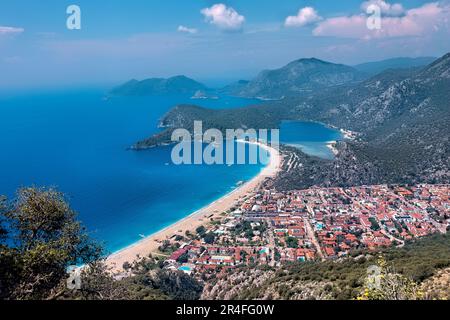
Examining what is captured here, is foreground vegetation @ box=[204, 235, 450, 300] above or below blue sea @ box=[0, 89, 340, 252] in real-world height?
above

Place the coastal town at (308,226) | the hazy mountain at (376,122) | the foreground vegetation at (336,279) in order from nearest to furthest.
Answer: the foreground vegetation at (336,279)
the coastal town at (308,226)
the hazy mountain at (376,122)

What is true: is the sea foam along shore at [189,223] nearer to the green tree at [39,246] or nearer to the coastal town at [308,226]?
the coastal town at [308,226]

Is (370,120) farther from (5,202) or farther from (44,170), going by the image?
(5,202)

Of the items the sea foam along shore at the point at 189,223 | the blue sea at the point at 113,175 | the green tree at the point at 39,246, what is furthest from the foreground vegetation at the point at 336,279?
the blue sea at the point at 113,175

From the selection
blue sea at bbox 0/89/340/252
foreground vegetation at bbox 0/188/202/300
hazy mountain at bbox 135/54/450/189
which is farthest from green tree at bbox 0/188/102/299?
hazy mountain at bbox 135/54/450/189

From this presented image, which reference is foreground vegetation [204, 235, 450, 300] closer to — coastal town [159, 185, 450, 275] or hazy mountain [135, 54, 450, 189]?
coastal town [159, 185, 450, 275]
